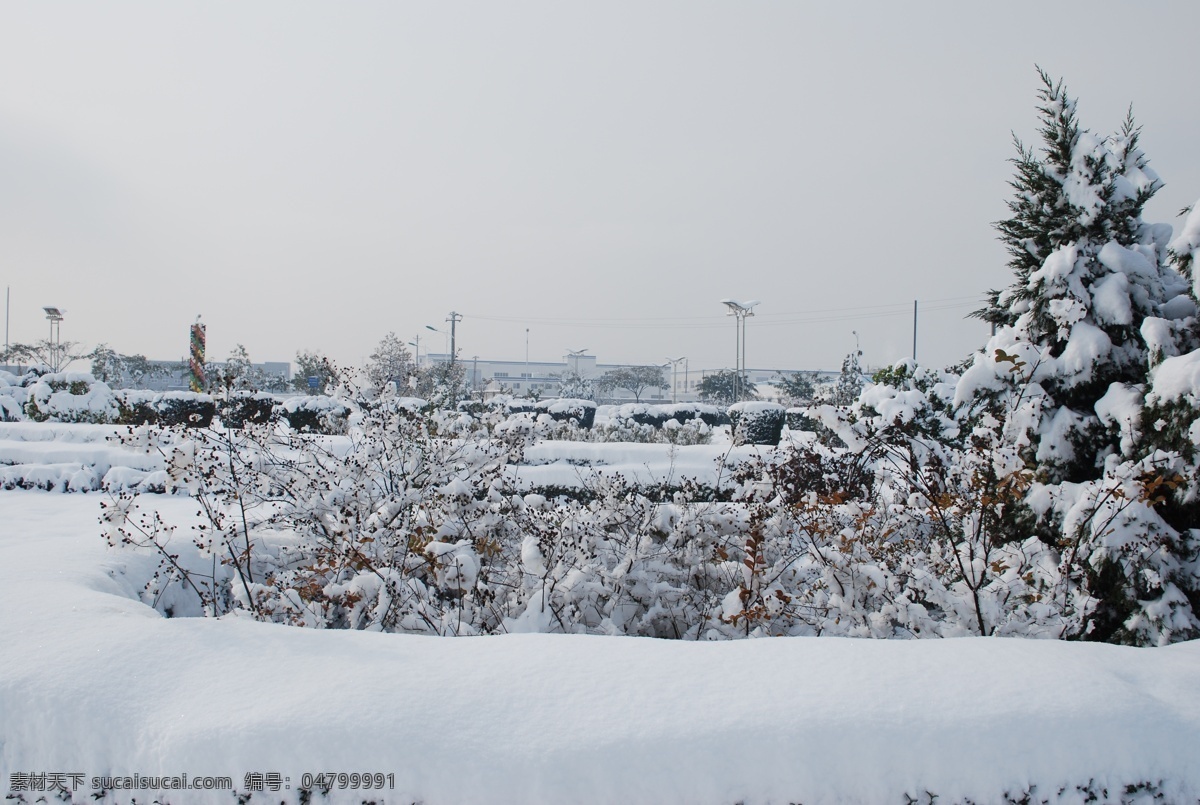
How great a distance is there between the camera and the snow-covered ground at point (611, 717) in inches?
81.0

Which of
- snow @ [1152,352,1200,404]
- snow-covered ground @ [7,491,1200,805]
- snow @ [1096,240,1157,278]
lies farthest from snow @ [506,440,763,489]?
snow-covered ground @ [7,491,1200,805]

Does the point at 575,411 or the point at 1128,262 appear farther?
the point at 575,411

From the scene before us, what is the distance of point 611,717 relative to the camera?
2.17m

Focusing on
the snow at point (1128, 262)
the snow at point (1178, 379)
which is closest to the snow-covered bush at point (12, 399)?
the snow at point (1128, 262)

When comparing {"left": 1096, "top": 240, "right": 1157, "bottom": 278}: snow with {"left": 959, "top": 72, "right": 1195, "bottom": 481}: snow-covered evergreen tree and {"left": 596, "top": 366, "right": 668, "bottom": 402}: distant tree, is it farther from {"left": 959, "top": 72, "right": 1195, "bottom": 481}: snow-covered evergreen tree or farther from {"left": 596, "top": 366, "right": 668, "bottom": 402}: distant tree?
{"left": 596, "top": 366, "right": 668, "bottom": 402}: distant tree

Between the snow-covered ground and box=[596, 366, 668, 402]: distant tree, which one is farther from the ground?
box=[596, 366, 668, 402]: distant tree

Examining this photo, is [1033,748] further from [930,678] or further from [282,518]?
[282,518]

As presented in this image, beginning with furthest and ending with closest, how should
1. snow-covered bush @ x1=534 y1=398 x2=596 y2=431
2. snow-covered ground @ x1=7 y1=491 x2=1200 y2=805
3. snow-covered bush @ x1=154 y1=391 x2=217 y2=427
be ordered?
snow-covered bush @ x1=534 y1=398 x2=596 y2=431
snow-covered bush @ x1=154 y1=391 x2=217 y2=427
snow-covered ground @ x1=7 y1=491 x2=1200 y2=805

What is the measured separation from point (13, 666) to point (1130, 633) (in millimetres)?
4609

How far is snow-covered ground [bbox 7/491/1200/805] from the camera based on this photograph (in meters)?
2.06

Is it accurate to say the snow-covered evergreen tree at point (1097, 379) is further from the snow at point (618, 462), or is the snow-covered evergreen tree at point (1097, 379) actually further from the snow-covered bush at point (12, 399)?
the snow-covered bush at point (12, 399)

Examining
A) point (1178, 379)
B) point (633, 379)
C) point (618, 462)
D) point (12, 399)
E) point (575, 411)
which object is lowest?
point (618, 462)

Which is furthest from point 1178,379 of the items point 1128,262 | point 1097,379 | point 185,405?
point 185,405

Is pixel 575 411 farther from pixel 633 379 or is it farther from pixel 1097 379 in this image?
pixel 633 379
